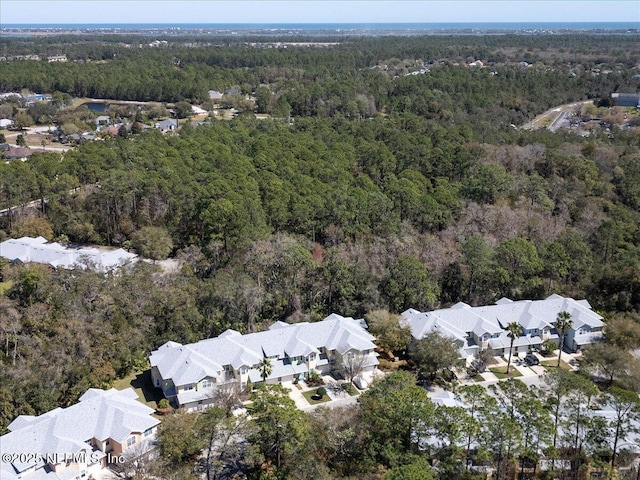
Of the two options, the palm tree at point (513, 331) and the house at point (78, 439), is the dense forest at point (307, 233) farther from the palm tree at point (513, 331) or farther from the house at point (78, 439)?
the palm tree at point (513, 331)

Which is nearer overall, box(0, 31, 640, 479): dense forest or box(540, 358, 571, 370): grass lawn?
box(0, 31, 640, 479): dense forest

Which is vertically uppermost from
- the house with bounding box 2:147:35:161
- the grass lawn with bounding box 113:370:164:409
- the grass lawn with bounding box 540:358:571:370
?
the house with bounding box 2:147:35:161

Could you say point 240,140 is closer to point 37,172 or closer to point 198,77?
point 37,172

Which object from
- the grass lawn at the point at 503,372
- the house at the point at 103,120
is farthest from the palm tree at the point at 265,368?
the house at the point at 103,120

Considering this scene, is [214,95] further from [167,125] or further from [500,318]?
[500,318]

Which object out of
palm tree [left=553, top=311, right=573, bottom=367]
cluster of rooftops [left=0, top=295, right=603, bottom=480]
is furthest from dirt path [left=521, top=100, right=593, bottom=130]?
palm tree [left=553, top=311, right=573, bottom=367]

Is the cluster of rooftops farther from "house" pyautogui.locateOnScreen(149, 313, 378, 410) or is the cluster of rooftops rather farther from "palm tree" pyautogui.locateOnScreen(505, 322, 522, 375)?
"palm tree" pyautogui.locateOnScreen(505, 322, 522, 375)

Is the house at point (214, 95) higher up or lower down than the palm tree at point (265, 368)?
higher up
